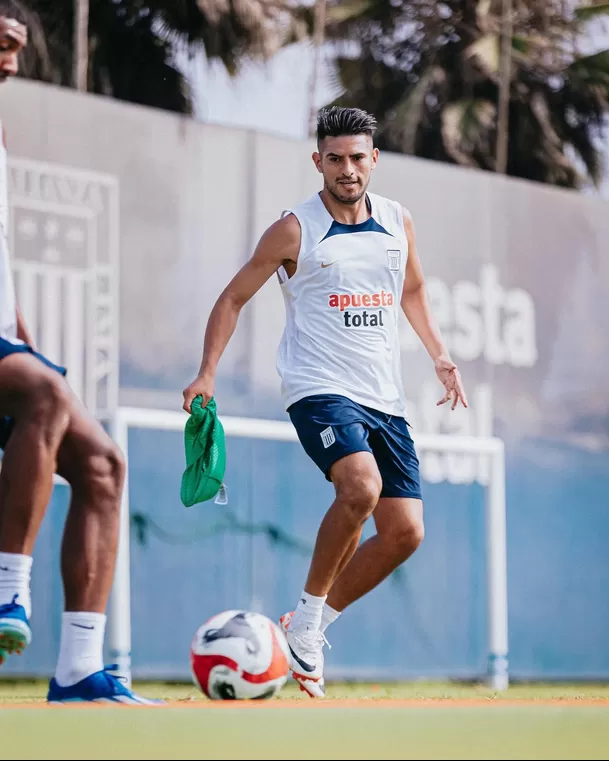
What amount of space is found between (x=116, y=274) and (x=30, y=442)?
488 cm

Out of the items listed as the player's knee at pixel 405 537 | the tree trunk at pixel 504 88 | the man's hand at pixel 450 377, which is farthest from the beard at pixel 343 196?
the tree trunk at pixel 504 88

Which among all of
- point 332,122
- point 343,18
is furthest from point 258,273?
point 343,18

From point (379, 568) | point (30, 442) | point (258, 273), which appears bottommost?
point (379, 568)

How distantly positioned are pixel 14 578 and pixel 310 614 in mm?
1866

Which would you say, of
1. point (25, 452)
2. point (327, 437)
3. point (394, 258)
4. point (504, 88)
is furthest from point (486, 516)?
point (504, 88)

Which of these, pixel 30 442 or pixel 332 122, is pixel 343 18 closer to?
pixel 332 122

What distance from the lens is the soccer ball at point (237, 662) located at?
15.0 feet

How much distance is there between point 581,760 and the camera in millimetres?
2912

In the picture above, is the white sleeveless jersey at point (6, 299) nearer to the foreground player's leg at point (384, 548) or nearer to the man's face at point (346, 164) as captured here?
the man's face at point (346, 164)

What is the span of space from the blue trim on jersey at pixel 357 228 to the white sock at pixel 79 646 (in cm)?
208

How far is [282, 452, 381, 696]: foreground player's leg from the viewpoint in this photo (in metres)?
5.22

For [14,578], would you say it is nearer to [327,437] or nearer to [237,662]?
[237,662]

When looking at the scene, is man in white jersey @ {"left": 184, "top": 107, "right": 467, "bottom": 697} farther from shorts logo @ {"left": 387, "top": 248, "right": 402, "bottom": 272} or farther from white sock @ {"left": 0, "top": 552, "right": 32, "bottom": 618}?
white sock @ {"left": 0, "top": 552, "right": 32, "bottom": 618}

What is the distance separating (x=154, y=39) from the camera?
1959 cm
